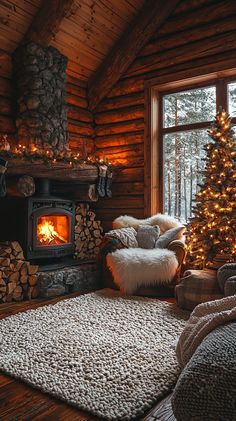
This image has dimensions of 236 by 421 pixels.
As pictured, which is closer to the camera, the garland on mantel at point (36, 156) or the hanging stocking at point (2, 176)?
the hanging stocking at point (2, 176)

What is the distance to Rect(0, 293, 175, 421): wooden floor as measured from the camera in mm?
1730

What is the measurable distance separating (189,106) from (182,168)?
3.21 ft

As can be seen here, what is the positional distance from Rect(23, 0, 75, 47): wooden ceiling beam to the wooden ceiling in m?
0.09

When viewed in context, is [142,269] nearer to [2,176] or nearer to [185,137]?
[2,176]

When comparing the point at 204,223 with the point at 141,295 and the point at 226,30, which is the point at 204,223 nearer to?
the point at 141,295

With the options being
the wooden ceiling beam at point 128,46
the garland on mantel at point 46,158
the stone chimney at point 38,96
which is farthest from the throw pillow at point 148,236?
the wooden ceiling beam at point 128,46

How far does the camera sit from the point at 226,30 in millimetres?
4789

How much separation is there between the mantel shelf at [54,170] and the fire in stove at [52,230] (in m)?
0.59

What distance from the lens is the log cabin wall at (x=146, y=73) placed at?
192 inches

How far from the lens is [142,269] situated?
13.3 ft

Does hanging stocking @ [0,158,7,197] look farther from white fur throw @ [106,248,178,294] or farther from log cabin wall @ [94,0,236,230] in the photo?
log cabin wall @ [94,0,236,230]

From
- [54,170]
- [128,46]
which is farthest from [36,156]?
[128,46]

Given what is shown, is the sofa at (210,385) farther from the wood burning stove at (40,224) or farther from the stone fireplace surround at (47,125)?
the wood burning stove at (40,224)

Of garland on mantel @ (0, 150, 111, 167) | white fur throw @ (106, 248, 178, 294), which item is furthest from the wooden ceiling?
white fur throw @ (106, 248, 178, 294)
